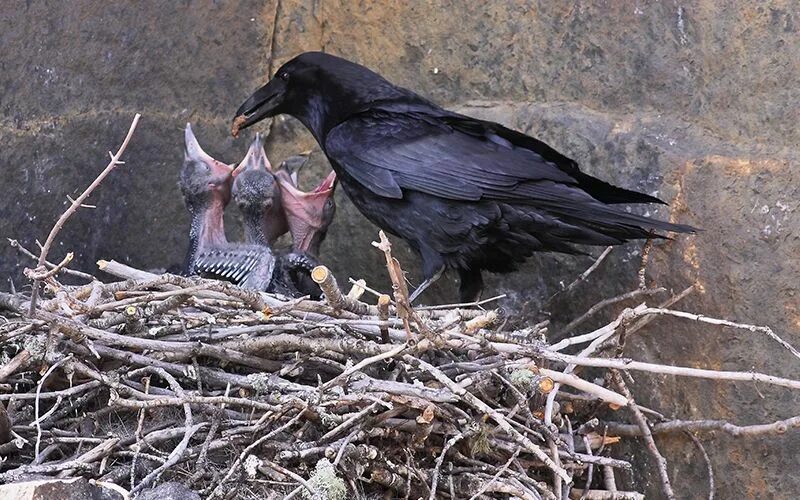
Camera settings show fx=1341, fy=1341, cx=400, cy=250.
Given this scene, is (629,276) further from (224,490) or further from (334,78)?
(224,490)

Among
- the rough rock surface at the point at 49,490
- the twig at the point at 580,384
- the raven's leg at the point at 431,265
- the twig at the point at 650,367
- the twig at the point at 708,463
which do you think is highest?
the twig at the point at 650,367

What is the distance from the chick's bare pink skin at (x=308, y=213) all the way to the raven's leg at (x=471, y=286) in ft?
1.47

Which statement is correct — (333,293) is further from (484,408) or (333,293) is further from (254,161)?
(254,161)

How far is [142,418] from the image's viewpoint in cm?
279

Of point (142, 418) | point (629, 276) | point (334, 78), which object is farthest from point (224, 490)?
point (334, 78)

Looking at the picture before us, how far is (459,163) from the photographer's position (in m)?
3.75

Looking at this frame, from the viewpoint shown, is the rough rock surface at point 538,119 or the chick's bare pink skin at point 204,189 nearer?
the rough rock surface at point 538,119

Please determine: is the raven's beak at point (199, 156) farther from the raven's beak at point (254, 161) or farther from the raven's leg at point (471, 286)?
the raven's leg at point (471, 286)

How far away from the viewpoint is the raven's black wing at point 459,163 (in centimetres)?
360

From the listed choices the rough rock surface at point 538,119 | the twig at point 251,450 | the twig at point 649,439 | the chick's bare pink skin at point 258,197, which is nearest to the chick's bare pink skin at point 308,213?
the chick's bare pink skin at point 258,197

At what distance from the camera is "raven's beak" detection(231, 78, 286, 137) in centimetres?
417

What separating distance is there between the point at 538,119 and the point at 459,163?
0.42 metres

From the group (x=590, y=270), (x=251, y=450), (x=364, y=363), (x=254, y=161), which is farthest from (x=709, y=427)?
(x=254, y=161)

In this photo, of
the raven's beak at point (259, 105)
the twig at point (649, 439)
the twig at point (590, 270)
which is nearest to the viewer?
the twig at point (649, 439)
